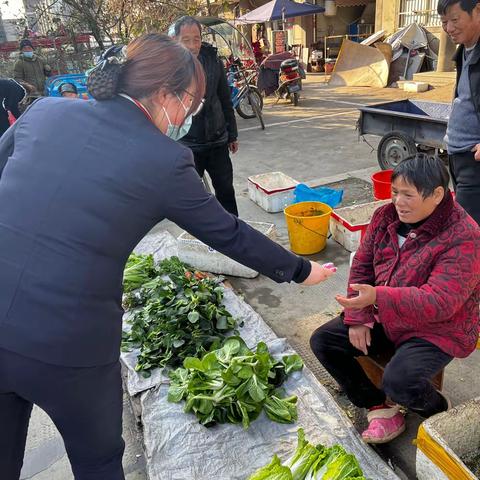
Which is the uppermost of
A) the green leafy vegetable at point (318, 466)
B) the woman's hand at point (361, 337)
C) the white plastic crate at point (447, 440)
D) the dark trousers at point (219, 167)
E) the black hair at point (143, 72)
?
the black hair at point (143, 72)

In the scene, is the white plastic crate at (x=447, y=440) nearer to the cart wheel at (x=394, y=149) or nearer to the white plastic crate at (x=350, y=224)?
the white plastic crate at (x=350, y=224)

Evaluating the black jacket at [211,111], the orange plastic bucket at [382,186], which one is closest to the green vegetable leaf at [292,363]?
the black jacket at [211,111]

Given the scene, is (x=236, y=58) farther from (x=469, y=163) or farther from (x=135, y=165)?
(x=135, y=165)

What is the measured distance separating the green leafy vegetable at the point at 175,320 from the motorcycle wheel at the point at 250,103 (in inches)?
265

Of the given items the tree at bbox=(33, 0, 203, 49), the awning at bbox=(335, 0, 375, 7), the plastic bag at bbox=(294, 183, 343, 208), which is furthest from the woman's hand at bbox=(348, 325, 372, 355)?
the awning at bbox=(335, 0, 375, 7)

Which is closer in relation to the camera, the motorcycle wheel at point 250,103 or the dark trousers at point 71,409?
the dark trousers at point 71,409

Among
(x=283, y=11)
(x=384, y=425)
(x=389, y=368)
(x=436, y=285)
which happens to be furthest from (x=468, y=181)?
(x=283, y=11)

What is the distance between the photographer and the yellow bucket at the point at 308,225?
3932mm

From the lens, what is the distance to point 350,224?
398 cm

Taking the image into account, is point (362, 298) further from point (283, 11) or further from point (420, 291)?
point (283, 11)

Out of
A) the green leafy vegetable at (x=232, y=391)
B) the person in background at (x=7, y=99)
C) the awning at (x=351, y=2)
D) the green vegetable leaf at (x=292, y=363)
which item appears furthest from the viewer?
the awning at (x=351, y=2)

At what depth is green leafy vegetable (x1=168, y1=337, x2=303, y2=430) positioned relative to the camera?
232 centimetres

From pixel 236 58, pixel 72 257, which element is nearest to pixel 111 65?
pixel 72 257

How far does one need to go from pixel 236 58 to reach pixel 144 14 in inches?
127
